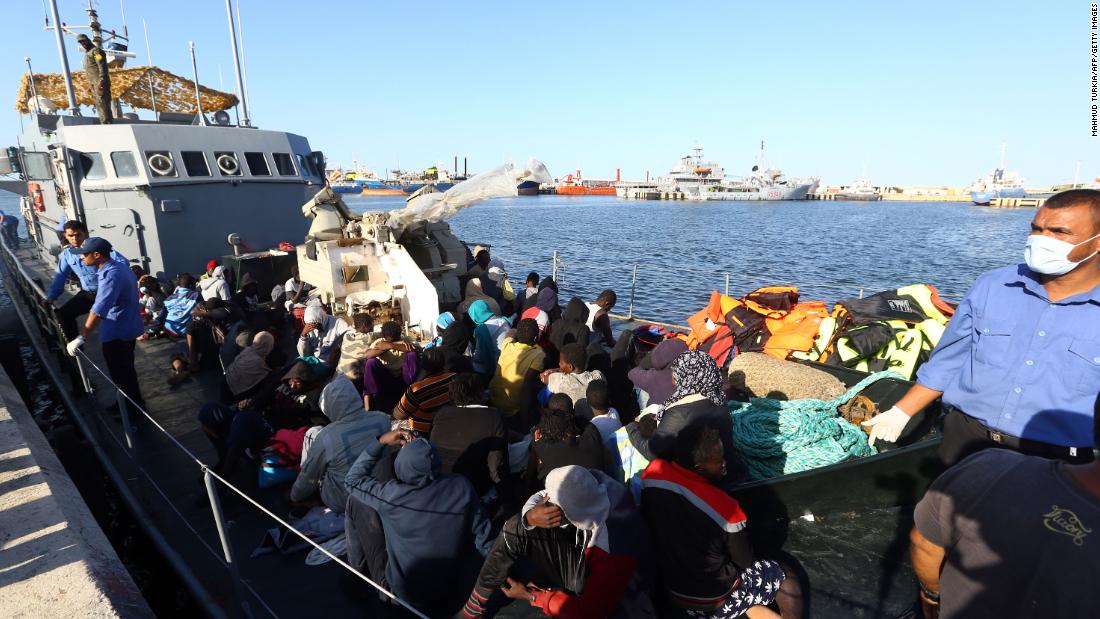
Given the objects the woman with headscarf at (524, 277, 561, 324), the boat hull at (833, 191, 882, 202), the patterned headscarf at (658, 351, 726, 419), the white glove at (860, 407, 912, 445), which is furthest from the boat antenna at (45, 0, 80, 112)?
the boat hull at (833, 191, 882, 202)

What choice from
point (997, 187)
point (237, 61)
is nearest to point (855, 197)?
point (997, 187)

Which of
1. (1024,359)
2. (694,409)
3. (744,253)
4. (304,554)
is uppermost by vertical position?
(1024,359)

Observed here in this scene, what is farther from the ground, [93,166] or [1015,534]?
[93,166]

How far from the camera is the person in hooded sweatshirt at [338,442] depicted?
160 inches

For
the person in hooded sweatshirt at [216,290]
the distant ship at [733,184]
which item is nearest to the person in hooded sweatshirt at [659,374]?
the person in hooded sweatshirt at [216,290]

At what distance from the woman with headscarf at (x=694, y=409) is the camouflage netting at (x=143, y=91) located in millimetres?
16668

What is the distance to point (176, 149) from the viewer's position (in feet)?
37.1

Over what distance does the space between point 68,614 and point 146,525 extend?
2003mm

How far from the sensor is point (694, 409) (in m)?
3.60

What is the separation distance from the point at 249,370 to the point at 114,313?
1.55 meters

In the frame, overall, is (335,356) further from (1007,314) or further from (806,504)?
(1007,314)

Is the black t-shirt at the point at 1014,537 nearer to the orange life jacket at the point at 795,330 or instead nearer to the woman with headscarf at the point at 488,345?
the orange life jacket at the point at 795,330

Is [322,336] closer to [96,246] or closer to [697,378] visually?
[96,246]

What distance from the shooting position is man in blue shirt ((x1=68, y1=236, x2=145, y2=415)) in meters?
5.61
